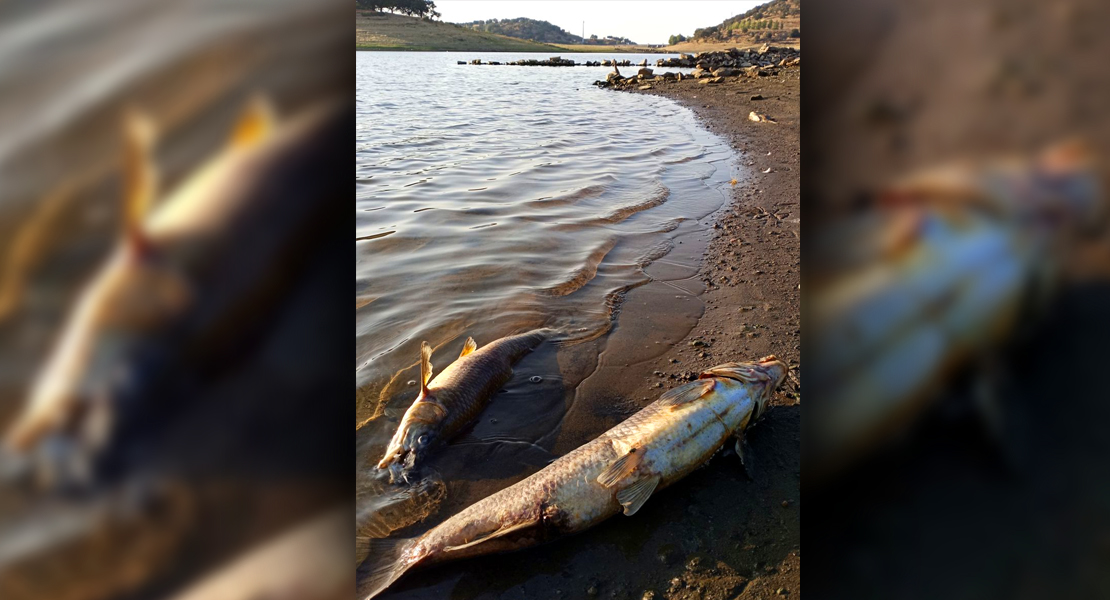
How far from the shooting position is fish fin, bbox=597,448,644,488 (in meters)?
3.24

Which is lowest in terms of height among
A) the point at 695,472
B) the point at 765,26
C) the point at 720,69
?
the point at 695,472

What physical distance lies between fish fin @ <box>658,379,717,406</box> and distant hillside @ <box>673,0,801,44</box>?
64478 mm

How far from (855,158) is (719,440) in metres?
3.46

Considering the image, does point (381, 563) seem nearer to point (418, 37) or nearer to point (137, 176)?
point (137, 176)

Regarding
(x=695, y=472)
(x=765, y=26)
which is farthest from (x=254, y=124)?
(x=765, y=26)

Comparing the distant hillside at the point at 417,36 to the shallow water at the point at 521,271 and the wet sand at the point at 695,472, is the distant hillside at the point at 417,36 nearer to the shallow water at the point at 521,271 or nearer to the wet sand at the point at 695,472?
the shallow water at the point at 521,271

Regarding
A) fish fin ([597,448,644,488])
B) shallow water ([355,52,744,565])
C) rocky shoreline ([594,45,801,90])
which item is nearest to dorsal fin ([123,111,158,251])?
shallow water ([355,52,744,565])

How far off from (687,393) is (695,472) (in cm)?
45

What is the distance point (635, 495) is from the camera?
322 cm

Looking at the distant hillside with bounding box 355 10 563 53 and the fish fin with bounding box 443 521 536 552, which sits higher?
the distant hillside with bounding box 355 10 563 53

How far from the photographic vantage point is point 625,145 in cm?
1639

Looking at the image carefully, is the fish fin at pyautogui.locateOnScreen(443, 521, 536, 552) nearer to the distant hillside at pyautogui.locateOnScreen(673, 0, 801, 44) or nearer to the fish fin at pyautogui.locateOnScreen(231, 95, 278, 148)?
the fish fin at pyautogui.locateOnScreen(231, 95, 278, 148)

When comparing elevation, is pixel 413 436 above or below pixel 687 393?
below

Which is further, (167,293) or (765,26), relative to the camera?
(765,26)
